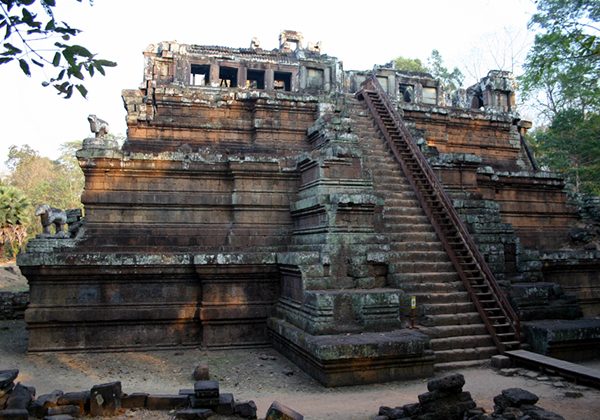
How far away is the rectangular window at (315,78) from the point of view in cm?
1551

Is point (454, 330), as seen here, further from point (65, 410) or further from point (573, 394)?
point (65, 410)

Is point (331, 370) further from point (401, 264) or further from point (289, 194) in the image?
point (289, 194)

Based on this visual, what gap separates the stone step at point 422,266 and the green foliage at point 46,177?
150 feet

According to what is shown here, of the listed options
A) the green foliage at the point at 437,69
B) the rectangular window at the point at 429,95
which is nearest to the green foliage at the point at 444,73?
the green foliage at the point at 437,69

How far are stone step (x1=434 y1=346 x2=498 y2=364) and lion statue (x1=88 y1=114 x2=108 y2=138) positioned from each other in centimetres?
764

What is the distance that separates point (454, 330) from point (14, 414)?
5.92 m

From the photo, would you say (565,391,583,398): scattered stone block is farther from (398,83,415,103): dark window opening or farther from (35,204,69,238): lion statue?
(398,83,415,103): dark window opening

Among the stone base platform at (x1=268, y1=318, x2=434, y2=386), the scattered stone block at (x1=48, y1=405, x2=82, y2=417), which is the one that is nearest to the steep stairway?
the stone base platform at (x1=268, y1=318, x2=434, y2=386)

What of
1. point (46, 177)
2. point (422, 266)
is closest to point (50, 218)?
point (422, 266)

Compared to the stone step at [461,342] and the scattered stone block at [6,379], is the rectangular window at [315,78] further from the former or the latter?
the scattered stone block at [6,379]

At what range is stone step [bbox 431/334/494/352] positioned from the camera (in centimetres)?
707

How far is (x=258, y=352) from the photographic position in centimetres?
823

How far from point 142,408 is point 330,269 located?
341cm

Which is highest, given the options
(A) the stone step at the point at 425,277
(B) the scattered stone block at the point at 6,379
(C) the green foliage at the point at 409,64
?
(C) the green foliage at the point at 409,64
